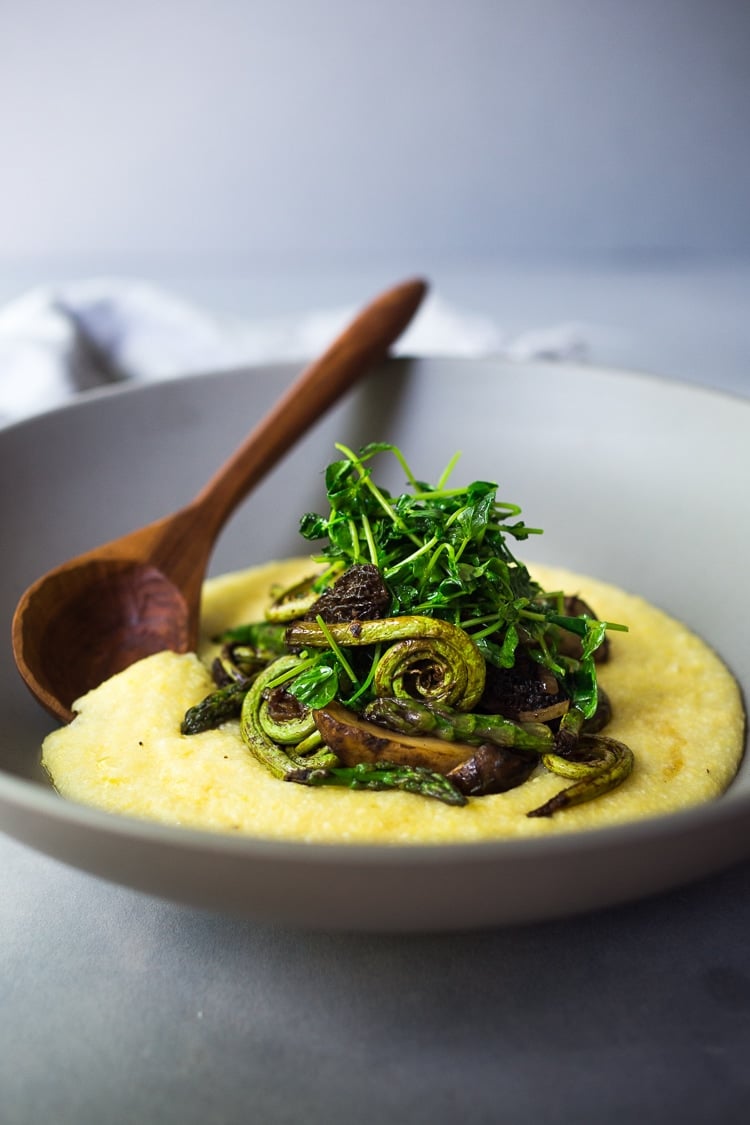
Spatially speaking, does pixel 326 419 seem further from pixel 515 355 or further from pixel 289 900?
pixel 289 900

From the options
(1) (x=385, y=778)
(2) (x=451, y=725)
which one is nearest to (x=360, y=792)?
→ (1) (x=385, y=778)

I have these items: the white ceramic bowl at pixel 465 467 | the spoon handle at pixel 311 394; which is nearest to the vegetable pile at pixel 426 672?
the white ceramic bowl at pixel 465 467

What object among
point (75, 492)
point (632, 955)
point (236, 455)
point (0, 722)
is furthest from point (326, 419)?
point (632, 955)

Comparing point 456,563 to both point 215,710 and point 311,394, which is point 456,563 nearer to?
point 215,710

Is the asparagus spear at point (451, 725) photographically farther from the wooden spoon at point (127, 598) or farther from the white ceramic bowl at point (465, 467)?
the wooden spoon at point (127, 598)

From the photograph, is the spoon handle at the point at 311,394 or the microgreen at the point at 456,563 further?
the spoon handle at the point at 311,394
